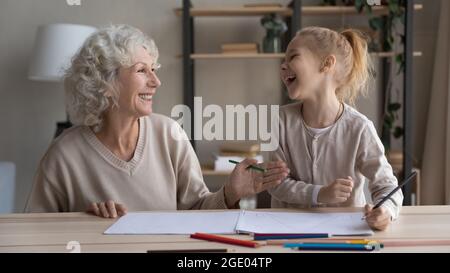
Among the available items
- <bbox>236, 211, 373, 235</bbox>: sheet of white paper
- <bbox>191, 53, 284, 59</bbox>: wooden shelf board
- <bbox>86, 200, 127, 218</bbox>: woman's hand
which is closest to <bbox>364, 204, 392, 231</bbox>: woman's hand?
<bbox>236, 211, 373, 235</bbox>: sheet of white paper

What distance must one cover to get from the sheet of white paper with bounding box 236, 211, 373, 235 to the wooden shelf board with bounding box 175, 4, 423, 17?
256 millimetres

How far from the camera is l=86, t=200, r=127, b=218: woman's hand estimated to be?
76 cm

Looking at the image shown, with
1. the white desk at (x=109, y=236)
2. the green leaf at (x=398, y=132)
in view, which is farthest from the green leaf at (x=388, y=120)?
the white desk at (x=109, y=236)

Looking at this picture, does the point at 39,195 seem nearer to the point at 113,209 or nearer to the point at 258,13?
the point at 113,209

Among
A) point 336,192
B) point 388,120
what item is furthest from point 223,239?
point 388,120

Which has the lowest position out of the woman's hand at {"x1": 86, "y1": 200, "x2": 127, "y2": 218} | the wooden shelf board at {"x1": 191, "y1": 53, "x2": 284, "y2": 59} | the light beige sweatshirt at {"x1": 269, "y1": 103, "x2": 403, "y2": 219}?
the woman's hand at {"x1": 86, "y1": 200, "x2": 127, "y2": 218}

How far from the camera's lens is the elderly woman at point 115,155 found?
78 centimetres

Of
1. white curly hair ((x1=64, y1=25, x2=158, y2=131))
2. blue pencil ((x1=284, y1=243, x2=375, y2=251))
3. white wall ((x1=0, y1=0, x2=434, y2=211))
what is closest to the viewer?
blue pencil ((x1=284, y1=243, x2=375, y2=251))

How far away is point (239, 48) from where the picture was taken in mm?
782

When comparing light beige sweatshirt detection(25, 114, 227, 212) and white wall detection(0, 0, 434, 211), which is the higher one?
white wall detection(0, 0, 434, 211)

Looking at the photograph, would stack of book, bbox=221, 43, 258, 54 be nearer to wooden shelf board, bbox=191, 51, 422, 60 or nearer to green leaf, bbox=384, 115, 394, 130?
wooden shelf board, bbox=191, 51, 422, 60

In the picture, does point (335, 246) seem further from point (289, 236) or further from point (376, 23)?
point (376, 23)

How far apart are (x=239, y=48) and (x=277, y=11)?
9 cm

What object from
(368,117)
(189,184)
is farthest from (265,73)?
(189,184)
